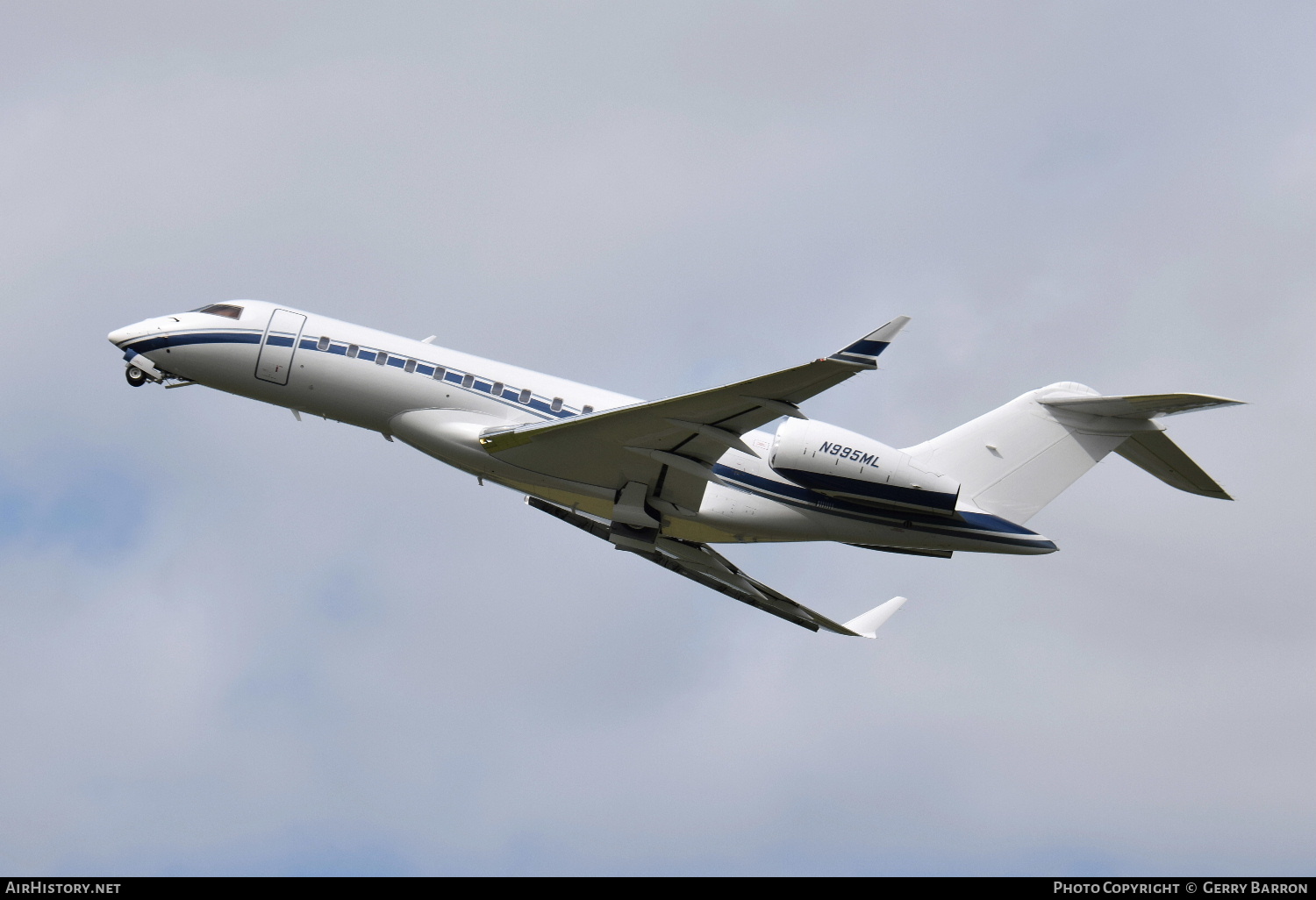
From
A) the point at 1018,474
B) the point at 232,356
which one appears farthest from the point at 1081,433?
the point at 232,356

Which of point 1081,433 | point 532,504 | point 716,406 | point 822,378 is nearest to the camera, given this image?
point 822,378

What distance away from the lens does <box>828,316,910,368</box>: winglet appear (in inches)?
699

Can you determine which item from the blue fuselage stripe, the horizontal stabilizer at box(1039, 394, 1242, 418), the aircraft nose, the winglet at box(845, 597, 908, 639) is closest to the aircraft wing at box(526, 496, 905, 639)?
the winglet at box(845, 597, 908, 639)

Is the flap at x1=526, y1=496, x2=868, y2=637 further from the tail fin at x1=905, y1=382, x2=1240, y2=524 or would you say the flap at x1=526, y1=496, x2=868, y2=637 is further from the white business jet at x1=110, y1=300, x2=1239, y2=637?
the tail fin at x1=905, y1=382, x2=1240, y2=524

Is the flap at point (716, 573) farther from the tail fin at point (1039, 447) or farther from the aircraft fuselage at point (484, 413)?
the tail fin at point (1039, 447)

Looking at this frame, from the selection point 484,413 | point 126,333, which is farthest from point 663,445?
point 126,333

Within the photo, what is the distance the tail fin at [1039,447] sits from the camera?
920 inches

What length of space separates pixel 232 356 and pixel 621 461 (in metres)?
7.80

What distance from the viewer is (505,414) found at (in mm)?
23406

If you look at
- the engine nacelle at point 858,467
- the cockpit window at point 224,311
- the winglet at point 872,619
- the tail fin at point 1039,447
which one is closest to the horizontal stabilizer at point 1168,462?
the tail fin at point 1039,447

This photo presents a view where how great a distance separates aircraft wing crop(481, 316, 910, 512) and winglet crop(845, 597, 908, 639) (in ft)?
19.0
